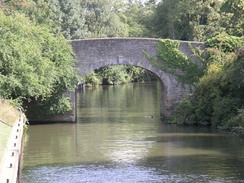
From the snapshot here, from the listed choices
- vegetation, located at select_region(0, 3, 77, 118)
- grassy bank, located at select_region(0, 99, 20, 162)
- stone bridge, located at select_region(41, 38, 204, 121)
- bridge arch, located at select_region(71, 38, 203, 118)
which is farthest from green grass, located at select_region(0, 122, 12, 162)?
bridge arch, located at select_region(71, 38, 203, 118)

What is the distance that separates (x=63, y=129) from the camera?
23719mm

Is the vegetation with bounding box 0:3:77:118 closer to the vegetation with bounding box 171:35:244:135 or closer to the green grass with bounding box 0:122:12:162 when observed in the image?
the green grass with bounding box 0:122:12:162

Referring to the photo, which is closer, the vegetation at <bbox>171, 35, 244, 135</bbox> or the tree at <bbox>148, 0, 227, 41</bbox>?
the vegetation at <bbox>171, 35, 244, 135</bbox>

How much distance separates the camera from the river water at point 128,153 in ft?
45.8

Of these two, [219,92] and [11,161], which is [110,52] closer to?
[219,92]

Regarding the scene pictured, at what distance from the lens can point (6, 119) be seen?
17719mm

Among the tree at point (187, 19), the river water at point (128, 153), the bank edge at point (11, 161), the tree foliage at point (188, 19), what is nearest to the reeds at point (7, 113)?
the river water at point (128, 153)

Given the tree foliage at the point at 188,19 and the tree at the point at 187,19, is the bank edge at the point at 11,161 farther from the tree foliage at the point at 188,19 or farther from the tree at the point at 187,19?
the tree at the point at 187,19

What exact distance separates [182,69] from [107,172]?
41.9 feet

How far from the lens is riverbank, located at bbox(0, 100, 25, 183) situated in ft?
34.4

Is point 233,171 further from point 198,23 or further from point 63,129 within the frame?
point 198,23

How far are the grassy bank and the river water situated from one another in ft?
3.22

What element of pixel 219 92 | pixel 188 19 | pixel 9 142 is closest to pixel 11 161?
pixel 9 142

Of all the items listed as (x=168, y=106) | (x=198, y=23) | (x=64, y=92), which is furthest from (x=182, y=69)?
(x=198, y=23)
